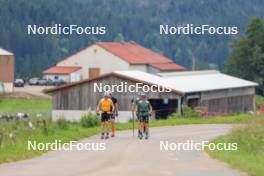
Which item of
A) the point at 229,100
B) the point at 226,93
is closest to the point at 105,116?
the point at 226,93

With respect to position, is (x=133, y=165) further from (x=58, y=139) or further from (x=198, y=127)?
(x=198, y=127)

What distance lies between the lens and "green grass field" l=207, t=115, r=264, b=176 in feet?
60.6

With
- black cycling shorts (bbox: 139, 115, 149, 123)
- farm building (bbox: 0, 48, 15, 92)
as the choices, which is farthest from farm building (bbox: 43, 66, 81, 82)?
black cycling shorts (bbox: 139, 115, 149, 123)

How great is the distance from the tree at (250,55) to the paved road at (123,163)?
173 feet

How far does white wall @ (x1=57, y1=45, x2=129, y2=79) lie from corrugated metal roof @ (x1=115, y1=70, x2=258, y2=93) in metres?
19.4

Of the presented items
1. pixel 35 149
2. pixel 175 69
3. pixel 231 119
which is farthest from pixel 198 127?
pixel 175 69

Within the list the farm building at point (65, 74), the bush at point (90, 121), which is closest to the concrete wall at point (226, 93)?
the bush at point (90, 121)

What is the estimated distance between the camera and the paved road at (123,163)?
17422 mm

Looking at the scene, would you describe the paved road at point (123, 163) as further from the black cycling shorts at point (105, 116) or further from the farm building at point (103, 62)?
the farm building at point (103, 62)

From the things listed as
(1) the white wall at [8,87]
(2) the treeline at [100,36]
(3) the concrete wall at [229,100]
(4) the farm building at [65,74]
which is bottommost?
(3) the concrete wall at [229,100]

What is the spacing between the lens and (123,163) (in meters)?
19.3

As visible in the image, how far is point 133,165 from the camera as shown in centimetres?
1888

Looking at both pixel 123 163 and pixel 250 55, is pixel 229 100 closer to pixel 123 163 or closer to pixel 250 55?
pixel 250 55

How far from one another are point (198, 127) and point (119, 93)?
19.9 m
